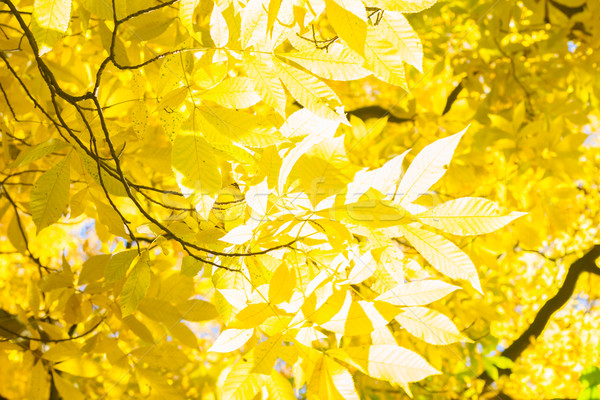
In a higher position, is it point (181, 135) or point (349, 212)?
point (181, 135)

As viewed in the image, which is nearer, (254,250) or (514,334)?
(254,250)

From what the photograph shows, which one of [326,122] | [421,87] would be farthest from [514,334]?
[326,122]

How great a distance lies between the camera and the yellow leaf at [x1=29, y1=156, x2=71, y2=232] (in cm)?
105

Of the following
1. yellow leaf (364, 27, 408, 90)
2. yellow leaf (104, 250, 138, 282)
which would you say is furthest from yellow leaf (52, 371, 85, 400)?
yellow leaf (364, 27, 408, 90)

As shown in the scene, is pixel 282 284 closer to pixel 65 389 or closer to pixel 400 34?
pixel 400 34

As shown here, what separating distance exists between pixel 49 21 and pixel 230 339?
56 centimetres

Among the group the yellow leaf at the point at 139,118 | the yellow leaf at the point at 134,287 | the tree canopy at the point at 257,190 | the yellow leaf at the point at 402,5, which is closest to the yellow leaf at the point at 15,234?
the tree canopy at the point at 257,190

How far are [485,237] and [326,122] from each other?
1321 millimetres

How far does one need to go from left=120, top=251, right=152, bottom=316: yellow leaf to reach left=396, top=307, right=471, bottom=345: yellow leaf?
52 centimetres

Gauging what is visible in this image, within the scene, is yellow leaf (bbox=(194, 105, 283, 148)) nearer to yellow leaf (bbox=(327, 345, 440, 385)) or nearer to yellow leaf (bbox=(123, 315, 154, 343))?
yellow leaf (bbox=(327, 345, 440, 385))

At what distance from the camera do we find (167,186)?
8.16ft

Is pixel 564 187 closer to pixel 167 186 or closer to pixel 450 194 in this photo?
pixel 450 194

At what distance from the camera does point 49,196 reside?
3.49ft

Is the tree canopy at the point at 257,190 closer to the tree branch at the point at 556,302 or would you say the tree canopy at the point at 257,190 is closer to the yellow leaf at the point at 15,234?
the yellow leaf at the point at 15,234
